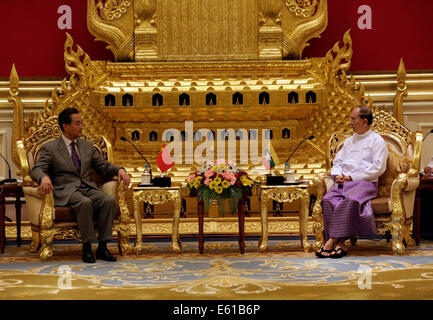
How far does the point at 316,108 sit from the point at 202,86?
1371mm

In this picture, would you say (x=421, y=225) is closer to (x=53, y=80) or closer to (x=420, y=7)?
(x=420, y=7)

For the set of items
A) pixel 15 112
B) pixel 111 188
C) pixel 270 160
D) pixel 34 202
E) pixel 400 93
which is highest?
pixel 400 93

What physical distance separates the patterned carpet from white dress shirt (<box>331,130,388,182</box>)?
640 mm

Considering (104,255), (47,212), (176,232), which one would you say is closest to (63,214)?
(47,212)

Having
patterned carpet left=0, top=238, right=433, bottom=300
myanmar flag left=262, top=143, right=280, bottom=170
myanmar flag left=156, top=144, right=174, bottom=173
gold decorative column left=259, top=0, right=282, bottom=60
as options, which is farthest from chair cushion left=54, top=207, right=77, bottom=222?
gold decorative column left=259, top=0, right=282, bottom=60

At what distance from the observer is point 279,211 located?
6.92 meters

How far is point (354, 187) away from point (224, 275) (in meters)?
1.54

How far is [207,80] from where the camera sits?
24.2 feet

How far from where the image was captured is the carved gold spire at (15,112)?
7215 millimetres

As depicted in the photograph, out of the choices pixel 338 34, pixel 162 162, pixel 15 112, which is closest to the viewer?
pixel 162 162

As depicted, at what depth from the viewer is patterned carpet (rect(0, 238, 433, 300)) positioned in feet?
11.1

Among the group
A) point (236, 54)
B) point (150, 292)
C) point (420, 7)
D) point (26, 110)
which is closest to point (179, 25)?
point (236, 54)

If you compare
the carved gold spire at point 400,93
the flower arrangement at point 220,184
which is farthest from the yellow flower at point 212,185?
the carved gold spire at point 400,93

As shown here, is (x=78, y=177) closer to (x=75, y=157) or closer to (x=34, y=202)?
(x=75, y=157)
